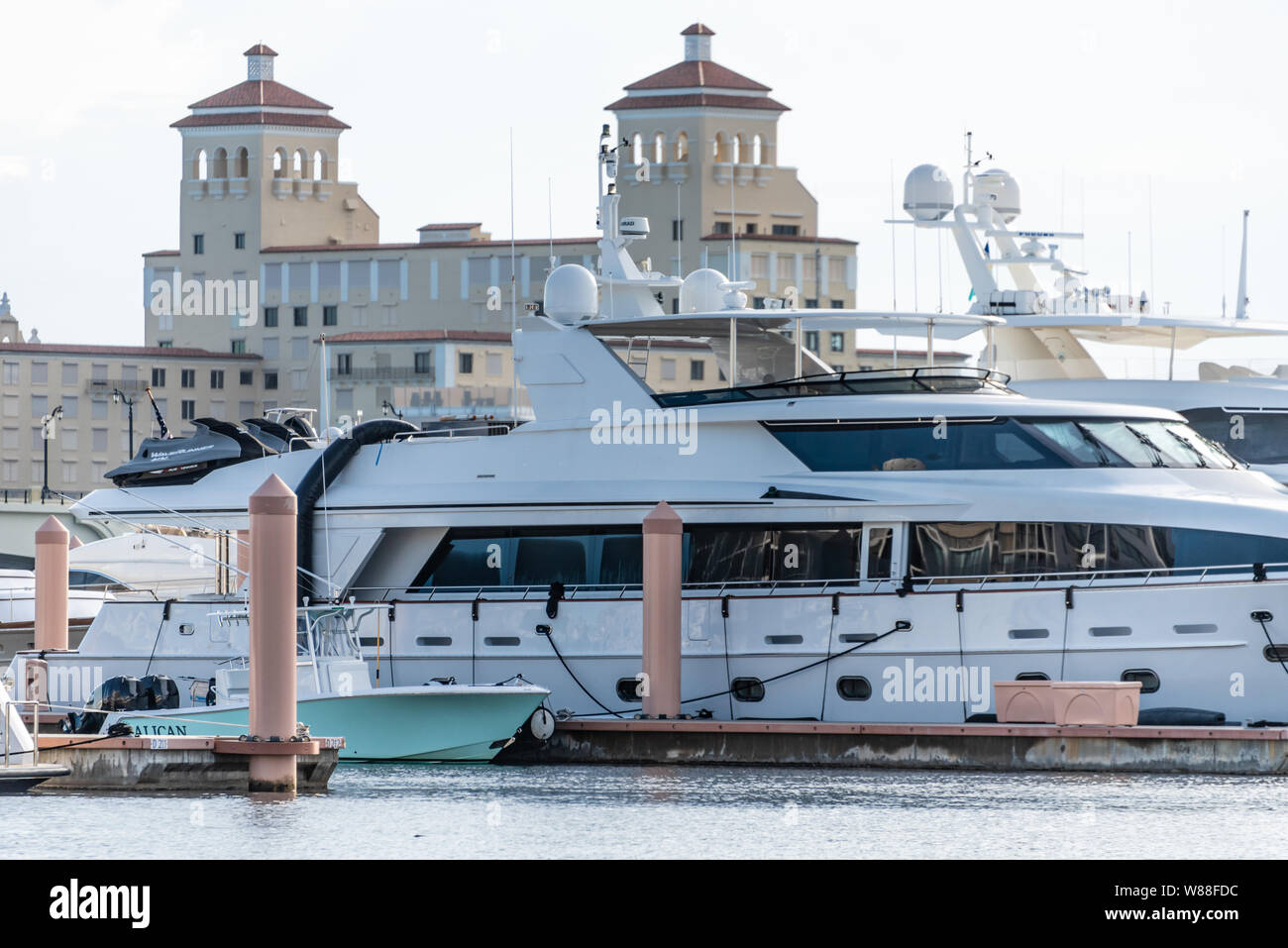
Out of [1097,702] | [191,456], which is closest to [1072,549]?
[1097,702]

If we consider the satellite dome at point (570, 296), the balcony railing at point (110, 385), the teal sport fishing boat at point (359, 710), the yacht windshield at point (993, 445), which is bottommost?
the teal sport fishing boat at point (359, 710)

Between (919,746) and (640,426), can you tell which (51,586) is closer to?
(640,426)

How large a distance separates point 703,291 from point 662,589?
6.62 meters

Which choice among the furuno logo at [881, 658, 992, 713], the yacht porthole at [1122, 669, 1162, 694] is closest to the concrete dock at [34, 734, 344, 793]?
the furuno logo at [881, 658, 992, 713]

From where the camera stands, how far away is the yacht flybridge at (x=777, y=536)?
26.5 metres

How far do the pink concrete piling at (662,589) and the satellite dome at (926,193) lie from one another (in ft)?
41.6

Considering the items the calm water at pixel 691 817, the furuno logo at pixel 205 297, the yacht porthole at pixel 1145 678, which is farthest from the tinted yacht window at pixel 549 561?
the furuno logo at pixel 205 297

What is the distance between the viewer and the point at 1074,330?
36.2 m

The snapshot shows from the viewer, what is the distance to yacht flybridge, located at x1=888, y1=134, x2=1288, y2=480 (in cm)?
3447

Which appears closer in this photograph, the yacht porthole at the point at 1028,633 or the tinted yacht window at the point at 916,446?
the yacht porthole at the point at 1028,633

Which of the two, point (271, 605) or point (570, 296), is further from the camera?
point (570, 296)

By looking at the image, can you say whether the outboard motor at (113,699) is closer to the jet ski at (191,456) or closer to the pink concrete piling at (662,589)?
the jet ski at (191,456)
